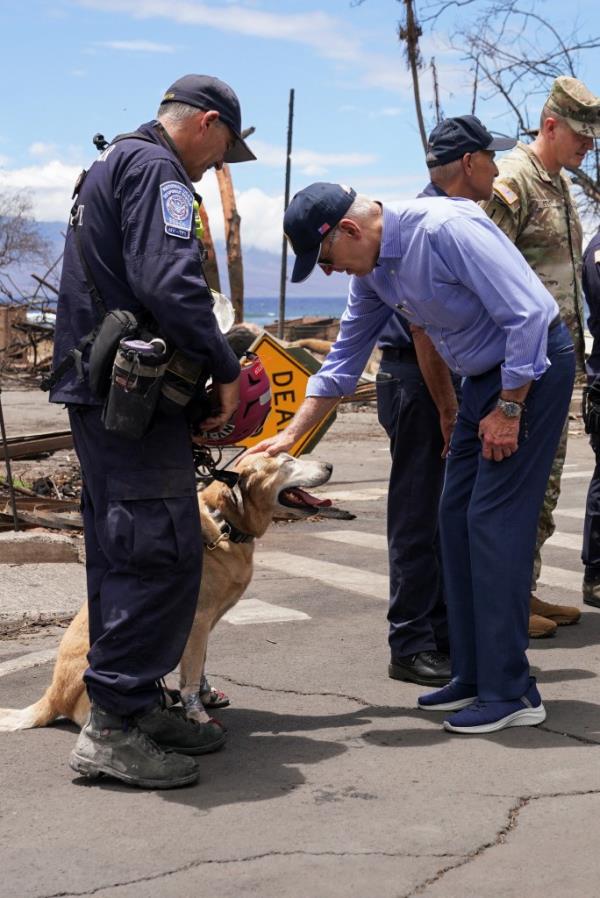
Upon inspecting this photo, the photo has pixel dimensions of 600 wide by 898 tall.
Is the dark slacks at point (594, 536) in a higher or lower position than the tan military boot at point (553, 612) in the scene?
higher

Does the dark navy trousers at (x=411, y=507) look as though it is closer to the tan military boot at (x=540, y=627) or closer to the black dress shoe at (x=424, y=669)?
the black dress shoe at (x=424, y=669)

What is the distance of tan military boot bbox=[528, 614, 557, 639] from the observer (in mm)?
6258

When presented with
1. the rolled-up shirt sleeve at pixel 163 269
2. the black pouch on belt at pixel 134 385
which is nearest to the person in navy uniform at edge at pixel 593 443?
the rolled-up shirt sleeve at pixel 163 269

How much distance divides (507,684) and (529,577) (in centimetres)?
43

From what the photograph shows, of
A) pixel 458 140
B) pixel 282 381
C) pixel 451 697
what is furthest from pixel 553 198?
pixel 282 381

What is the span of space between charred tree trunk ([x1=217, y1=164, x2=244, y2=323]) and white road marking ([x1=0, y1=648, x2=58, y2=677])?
15.8 meters

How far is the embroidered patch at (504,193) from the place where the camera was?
5953mm

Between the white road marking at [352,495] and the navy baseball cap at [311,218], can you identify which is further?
the white road marking at [352,495]

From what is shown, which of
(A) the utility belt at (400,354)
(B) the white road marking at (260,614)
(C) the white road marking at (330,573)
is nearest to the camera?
(A) the utility belt at (400,354)

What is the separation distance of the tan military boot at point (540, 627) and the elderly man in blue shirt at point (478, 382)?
4.20 feet

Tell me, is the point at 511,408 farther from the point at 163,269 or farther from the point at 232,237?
the point at 232,237

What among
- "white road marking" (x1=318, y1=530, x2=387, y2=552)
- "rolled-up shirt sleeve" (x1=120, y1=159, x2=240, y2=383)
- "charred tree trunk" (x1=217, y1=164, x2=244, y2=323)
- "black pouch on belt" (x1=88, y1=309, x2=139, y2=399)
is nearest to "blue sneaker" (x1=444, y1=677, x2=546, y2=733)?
"rolled-up shirt sleeve" (x1=120, y1=159, x2=240, y2=383)

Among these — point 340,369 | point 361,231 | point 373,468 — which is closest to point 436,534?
point 340,369

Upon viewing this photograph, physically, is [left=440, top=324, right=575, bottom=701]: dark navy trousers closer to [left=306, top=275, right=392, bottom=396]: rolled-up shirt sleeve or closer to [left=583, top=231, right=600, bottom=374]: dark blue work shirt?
[left=306, top=275, right=392, bottom=396]: rolled-up shirt sleeve
